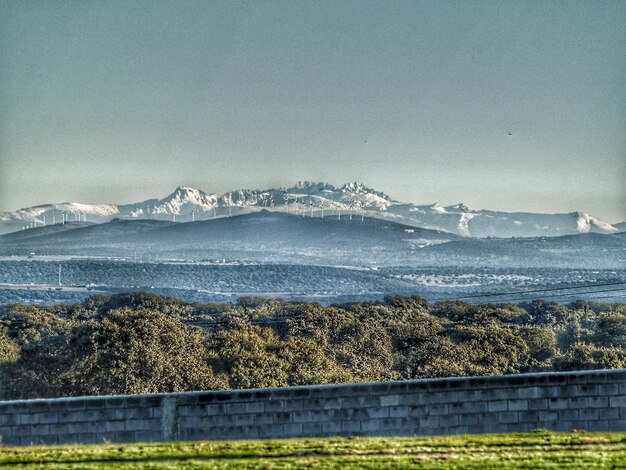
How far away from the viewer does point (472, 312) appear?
61781mm

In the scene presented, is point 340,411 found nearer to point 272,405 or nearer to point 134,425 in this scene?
point 272,405

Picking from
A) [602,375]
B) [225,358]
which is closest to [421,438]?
[602,375]

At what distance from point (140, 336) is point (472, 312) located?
32.9 metres

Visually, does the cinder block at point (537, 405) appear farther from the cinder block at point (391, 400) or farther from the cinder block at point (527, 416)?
the cinder block at point (391, 400)

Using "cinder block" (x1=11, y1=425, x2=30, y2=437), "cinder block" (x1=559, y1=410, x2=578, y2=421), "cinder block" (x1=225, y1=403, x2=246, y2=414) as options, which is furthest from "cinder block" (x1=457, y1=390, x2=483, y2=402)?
"cinder block" (x1=11, y1=425, x2=30, y2=437)

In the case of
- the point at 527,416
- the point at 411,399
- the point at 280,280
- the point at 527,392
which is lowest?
the point at 527,416

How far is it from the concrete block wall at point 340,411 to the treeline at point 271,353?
598 inches

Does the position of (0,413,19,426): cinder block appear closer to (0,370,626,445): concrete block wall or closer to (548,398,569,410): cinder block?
(0,370,626,445): concrete block wall

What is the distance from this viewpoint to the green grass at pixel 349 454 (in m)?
11.5

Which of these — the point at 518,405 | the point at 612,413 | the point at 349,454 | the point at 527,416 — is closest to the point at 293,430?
the point at 349,454

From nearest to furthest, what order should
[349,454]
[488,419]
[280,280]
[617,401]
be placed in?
[349,454], [488,419], [617,401], [280,280]

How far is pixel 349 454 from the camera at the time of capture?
1186cm

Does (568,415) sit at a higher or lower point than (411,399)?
lower

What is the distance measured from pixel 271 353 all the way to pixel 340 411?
1980 centimetres
